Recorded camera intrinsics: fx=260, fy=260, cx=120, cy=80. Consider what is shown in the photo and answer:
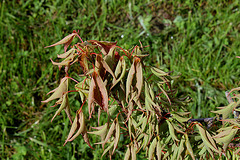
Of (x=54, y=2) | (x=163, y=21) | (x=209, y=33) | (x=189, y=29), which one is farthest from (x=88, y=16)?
(x=209, y=33)

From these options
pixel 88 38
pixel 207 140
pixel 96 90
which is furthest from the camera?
pixel 88 38

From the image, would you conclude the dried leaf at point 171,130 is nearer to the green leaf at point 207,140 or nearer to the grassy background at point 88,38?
the green leaf at point 207,140

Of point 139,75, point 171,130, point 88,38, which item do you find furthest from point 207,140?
point 88,38

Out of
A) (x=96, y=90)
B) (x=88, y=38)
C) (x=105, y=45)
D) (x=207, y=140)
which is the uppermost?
(x=88, y=38)

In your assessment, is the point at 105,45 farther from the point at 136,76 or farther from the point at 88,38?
the point at 88,38

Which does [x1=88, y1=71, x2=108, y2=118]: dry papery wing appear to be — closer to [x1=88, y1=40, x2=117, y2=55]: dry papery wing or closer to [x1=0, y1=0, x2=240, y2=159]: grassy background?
[x1=88, y1=40, x2=117, y2=55]: dry papery wing

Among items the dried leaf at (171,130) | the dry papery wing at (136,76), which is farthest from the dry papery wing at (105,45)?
the dried leaf at (171,130)

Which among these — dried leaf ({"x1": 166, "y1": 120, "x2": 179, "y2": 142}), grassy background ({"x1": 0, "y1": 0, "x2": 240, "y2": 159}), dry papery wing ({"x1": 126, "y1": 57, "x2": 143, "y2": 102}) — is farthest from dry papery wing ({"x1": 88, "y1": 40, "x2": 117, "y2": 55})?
grassy background ({"x1": 0, "y1": 0, "x2": 240, "y2": 159})

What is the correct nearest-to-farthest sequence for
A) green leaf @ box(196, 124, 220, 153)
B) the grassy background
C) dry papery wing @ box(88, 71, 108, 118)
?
dry papery wing @ box(88, 71, 108, 118) < green leaf @ box(196, 124, 220, 153) < the grassy background

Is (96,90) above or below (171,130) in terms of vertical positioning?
above
